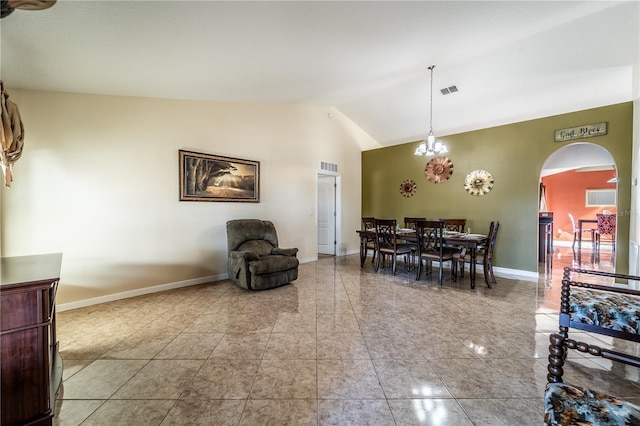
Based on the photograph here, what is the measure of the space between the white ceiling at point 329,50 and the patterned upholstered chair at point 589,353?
277 cm

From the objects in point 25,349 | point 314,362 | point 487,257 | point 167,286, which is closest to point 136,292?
point 167,286

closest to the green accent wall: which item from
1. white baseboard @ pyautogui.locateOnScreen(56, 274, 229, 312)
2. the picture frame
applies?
the picture frame

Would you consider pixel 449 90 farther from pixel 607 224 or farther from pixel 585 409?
pixel 607 224

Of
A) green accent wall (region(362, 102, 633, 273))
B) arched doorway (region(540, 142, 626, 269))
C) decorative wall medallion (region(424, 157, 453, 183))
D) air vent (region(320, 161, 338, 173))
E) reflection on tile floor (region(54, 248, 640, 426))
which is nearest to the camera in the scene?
reflection on tile floor (region(54, 248, 640, 426))

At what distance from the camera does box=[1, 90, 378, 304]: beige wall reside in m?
2.89

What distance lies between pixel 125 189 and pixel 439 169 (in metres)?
5.79

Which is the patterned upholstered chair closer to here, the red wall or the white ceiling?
the white ceiling

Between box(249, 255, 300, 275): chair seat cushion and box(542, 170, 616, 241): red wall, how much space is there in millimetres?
9708

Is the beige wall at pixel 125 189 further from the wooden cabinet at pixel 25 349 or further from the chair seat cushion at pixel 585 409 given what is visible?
the chair seat cushion at pixel 585 409

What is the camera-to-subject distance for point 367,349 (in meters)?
2.17

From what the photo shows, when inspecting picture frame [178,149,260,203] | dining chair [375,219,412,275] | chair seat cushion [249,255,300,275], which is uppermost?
picture frame [178,149,260,203]

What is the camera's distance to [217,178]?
168 inches

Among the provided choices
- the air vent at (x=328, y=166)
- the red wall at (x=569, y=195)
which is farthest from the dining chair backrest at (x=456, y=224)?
the red wall at (x=569, y=195)

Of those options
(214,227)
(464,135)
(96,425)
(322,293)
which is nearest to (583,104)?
(464,135)
